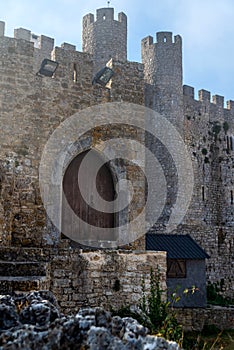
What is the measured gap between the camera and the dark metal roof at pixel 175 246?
20.1 meters

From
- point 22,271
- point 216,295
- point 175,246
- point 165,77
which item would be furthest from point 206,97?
point 22,271

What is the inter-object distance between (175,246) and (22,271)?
15.5 metres

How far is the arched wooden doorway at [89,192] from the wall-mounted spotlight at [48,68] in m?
2.01

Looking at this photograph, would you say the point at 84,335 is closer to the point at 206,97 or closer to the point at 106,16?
the point at 106,16

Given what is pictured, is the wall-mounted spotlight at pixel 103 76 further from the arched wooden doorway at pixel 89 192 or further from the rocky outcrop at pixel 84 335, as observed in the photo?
the rocky outcrop at pixel 84 335

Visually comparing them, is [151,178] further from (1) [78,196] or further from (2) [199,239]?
(1) [78,196]

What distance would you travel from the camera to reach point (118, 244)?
10.1m

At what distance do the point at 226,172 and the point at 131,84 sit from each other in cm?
1878

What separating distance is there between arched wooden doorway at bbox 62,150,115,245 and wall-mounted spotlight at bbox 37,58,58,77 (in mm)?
2009

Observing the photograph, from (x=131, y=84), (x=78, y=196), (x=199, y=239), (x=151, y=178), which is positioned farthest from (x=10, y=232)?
(x=199, y=239)

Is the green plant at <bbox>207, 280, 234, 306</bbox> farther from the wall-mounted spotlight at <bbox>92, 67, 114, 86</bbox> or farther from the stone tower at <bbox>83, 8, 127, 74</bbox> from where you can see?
the wall-mounted spotlight at <bbox>92, 67, 114, 86</bbox>

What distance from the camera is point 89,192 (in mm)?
10305

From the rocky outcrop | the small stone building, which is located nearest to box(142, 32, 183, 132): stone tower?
the small stone building

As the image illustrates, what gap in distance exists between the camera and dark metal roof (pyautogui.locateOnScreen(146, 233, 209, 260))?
65.9ft
